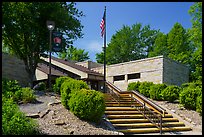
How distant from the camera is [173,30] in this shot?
3159cm

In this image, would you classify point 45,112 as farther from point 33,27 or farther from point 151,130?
point 33,27

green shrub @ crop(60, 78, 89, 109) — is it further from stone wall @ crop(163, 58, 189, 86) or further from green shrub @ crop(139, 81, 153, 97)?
stone wall @ crop(163, 58, 189, 86)

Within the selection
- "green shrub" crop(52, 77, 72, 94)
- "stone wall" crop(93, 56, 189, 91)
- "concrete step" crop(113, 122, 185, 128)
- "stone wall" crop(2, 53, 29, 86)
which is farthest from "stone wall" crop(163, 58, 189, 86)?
"stone wall" crop(2, 53, 29, 86)

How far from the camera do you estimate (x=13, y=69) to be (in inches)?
768

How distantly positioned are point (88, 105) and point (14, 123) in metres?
2.94

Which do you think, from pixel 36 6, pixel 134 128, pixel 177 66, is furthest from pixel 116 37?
pixel 134 128

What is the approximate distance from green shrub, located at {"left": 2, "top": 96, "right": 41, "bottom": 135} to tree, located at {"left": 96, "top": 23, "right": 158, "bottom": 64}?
33.8 metres

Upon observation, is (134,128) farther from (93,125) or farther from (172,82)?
(172,82)

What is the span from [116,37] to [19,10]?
27382mm

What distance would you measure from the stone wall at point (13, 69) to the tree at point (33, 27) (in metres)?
1.98

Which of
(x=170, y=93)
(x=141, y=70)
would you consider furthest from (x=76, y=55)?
(x=170, y=93)

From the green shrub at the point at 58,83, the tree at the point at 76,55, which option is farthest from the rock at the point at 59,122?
the tree at the point at 76,55

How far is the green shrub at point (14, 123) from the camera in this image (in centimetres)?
573

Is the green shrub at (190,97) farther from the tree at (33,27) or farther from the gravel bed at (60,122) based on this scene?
the tree at (33,27)
